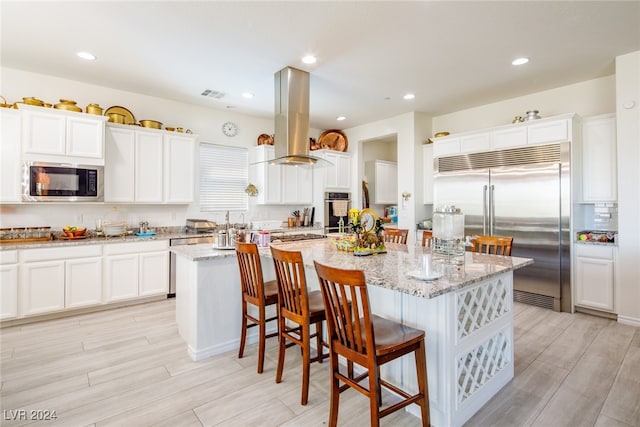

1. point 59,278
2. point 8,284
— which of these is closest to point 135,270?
point 59,278

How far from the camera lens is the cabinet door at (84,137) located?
3.75 m

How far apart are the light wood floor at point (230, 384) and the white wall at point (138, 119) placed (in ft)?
4.70

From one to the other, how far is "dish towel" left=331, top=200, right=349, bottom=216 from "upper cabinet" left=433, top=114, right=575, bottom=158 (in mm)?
1958

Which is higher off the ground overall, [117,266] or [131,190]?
[131,190]

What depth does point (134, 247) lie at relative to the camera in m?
4.05

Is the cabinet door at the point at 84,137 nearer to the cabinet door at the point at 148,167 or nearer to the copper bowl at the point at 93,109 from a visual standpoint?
the copper bowl at the point at 93,109

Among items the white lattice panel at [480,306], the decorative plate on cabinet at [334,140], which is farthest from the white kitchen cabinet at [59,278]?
the decorative plate on cabinet at [334,140]

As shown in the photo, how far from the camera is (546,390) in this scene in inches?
86.3

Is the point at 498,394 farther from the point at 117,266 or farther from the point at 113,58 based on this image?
the point at 113,58

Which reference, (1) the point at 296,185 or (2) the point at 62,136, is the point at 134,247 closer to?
(2) the point at 62,136

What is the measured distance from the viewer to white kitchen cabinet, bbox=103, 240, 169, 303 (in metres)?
3.89

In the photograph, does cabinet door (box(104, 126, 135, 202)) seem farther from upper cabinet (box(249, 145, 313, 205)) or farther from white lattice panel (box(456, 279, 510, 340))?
white lattice panel (box(456, 279, 510, 340))

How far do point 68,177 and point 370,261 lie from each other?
3692 mm

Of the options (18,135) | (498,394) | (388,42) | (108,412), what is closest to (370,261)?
(498,394)
